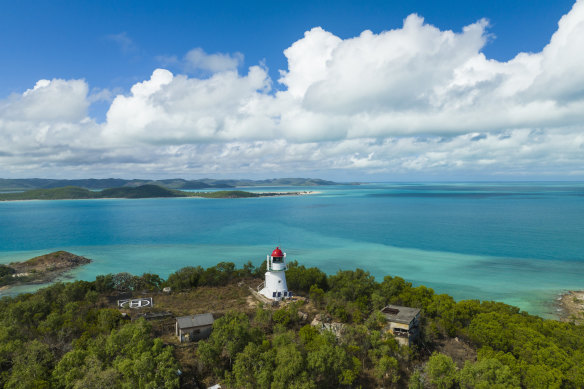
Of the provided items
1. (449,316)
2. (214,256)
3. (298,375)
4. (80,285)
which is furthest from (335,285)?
(214,256)

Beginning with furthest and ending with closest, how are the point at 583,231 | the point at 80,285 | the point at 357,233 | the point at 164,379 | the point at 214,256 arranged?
the point at 357,233
the point at 583,231
the point at 214,256
the point at 80,285
the point at 164,379

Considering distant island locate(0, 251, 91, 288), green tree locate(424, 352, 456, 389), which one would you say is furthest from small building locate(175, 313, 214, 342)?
distant island locate(0, 251, 91, 288)

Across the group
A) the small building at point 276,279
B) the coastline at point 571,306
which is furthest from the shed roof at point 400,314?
the coastline at point 571,306

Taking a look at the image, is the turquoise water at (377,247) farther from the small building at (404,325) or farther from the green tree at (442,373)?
the green tree at (442,373)

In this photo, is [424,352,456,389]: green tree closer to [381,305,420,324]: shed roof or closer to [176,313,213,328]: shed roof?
[381,305,420,324]: shed roof

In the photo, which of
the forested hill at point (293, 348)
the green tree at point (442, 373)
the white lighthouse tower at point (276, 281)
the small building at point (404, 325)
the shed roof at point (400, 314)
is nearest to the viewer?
the forested hill at point (293, 348)

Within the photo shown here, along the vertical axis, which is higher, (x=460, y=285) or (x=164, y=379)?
(x=164, y=379)

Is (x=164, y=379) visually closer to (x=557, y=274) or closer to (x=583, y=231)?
(x=557, y=274)
